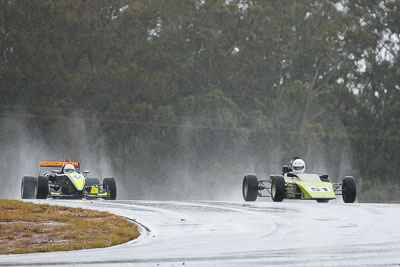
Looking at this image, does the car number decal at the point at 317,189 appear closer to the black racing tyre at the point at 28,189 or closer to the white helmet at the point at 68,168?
the white helmet at the point at 68,168

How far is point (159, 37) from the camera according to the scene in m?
71.1

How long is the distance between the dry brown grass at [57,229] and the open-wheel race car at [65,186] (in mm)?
5314

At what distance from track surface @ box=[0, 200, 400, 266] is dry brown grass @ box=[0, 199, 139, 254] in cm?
48

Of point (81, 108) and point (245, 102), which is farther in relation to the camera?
point (245, 102)

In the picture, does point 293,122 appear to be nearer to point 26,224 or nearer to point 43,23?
point 43,23

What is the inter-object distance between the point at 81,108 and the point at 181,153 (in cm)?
832

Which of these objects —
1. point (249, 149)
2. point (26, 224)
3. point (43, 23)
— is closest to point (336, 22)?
point (249, 149)

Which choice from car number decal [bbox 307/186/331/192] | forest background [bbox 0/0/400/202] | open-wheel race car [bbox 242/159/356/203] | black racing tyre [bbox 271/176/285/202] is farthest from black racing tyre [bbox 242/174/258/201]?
forest background [bbox 0/0/400/202]

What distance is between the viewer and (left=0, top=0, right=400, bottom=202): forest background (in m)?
62.3

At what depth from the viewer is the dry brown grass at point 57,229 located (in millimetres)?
14828

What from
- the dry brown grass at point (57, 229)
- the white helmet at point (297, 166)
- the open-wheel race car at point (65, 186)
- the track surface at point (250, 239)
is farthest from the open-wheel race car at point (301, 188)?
the dry brown grass at point (57, 229)

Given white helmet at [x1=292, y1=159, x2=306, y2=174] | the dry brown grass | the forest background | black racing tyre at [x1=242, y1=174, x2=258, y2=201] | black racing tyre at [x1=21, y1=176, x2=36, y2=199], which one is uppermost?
the forest background

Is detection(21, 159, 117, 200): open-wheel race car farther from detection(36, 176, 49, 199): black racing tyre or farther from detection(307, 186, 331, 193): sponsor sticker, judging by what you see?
detection(307, 186, 331, 193): sponsor sticker

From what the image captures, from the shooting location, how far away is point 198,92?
70938mm
